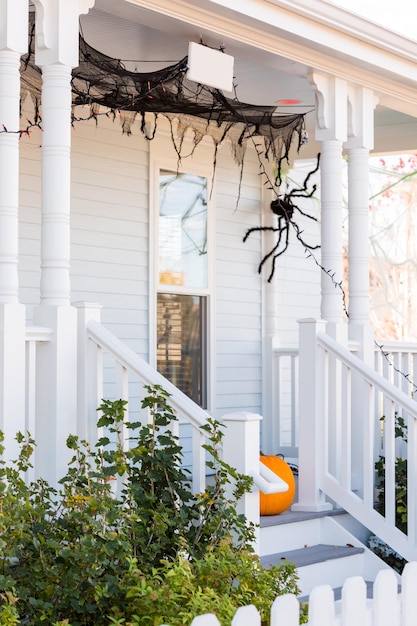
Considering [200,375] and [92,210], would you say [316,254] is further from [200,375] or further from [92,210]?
[92,210]

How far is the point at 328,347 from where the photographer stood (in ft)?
21.2

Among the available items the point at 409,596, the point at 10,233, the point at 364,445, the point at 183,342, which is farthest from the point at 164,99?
the point at 409,596

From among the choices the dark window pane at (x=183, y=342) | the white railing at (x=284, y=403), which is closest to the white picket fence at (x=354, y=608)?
the dark window pane at (x=183, y=342)

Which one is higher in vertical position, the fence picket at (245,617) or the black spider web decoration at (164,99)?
the black spider web decoration at (164,99)

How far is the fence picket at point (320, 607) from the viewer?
10.7ft

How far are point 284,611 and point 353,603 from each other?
38cm

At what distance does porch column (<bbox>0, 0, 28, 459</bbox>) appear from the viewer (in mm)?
4801

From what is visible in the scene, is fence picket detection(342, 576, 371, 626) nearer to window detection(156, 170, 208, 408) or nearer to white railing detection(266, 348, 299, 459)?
window detection(156, 170, 208, 408)

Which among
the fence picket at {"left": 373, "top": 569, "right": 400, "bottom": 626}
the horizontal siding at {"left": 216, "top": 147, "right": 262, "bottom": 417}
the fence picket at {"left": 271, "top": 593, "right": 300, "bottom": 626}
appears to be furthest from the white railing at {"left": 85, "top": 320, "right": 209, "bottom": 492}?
the horizontal siding at {"left": 216, "top": 147, "right": 262, "bottom": 417}

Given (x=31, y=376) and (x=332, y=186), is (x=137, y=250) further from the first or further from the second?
(x=31, y=376)

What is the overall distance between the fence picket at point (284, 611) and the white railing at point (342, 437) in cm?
296

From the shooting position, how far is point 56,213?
5145 mm

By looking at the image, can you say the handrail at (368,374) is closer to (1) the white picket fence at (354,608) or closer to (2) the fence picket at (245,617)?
(1) the white picket fence at (354,608)

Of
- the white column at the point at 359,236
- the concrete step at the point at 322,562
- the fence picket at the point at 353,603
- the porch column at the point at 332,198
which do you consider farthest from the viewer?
the white column at the point at 359,236
